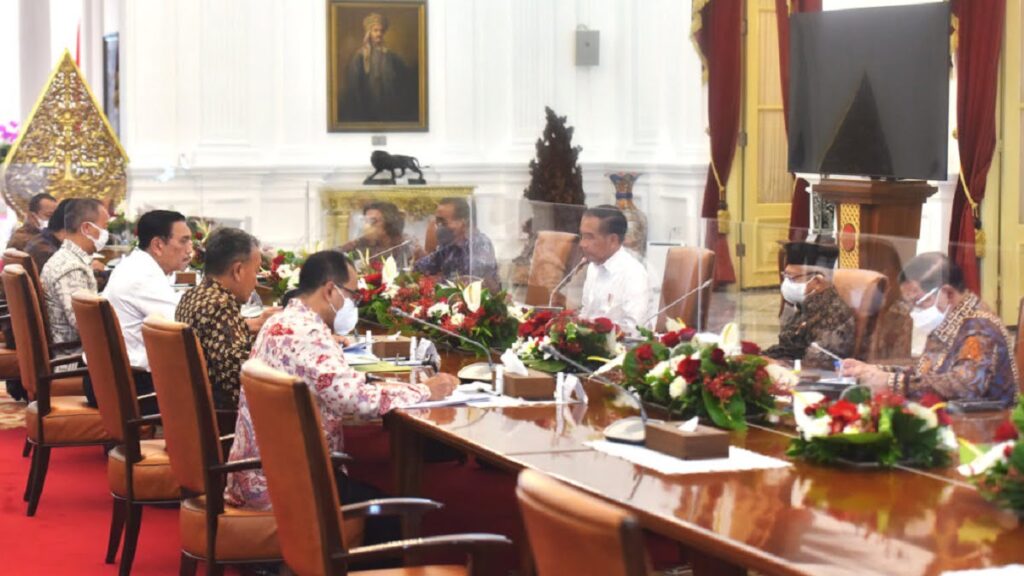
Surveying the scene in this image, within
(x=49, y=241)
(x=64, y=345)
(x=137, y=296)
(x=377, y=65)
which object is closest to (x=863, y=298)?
(x=137, y=296)

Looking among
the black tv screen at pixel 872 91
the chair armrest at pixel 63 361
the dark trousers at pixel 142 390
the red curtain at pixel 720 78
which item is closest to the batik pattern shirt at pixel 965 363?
the dark trousers at pixel 142 390

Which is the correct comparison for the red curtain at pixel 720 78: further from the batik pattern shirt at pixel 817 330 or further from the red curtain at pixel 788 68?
the batik pattern shirt at pixel 817 330

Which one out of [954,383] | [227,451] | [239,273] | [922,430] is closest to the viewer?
[922,430]

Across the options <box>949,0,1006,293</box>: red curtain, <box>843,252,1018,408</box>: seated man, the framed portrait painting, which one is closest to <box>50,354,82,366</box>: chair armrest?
<box>843,252,1018,408</box>: seated man

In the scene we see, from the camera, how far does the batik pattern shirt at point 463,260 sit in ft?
24.2

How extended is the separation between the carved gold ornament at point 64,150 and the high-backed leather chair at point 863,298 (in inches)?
298

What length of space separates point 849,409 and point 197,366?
1.83 metres

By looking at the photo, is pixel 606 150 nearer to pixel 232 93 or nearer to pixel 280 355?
pixel 232 93

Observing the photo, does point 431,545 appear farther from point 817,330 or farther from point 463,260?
point 463,260

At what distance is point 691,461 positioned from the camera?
371 cm

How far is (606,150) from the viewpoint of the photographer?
53.1 ft

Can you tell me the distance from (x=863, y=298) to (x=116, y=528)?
2693 mm

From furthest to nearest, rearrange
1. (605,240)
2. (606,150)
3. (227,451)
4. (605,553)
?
(606,150), (605,240), (227,451), (605,553)

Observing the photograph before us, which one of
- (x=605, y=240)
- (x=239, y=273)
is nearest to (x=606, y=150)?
(x=605, y=240)
